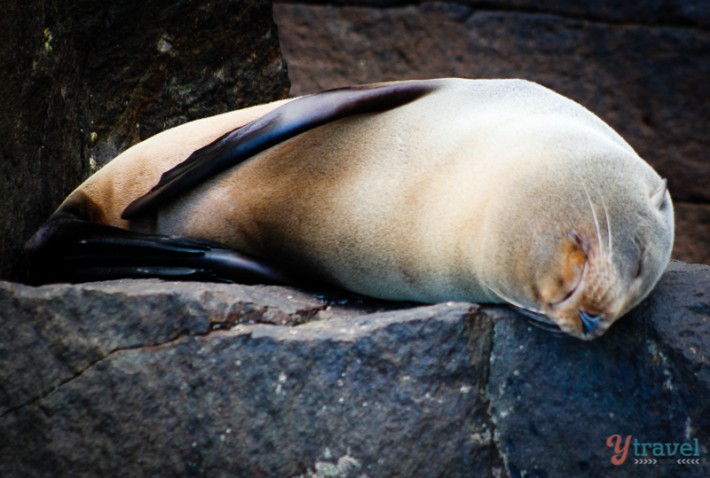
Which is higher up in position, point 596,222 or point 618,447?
point 596,222

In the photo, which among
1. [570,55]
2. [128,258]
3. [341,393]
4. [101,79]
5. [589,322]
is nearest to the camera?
[589,322]

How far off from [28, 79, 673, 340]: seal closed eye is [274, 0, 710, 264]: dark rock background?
9.33 feet

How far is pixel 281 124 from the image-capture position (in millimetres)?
3201

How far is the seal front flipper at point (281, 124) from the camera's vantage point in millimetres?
3180

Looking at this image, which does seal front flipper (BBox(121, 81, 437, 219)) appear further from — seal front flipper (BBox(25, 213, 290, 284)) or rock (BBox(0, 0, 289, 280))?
rock (BBox(0, 0, 289, 280))

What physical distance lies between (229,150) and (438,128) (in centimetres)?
79

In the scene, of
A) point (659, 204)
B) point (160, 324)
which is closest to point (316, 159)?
point (160, 324)

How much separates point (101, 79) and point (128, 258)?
123 cm

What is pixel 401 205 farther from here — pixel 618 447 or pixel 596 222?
pixel 618 447

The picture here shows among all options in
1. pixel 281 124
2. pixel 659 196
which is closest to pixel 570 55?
pixel 281 124

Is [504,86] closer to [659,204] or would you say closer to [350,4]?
[659,204]

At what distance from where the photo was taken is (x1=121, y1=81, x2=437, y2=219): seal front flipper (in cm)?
318

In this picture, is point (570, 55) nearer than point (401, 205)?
No

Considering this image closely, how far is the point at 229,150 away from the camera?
3.30 metres
